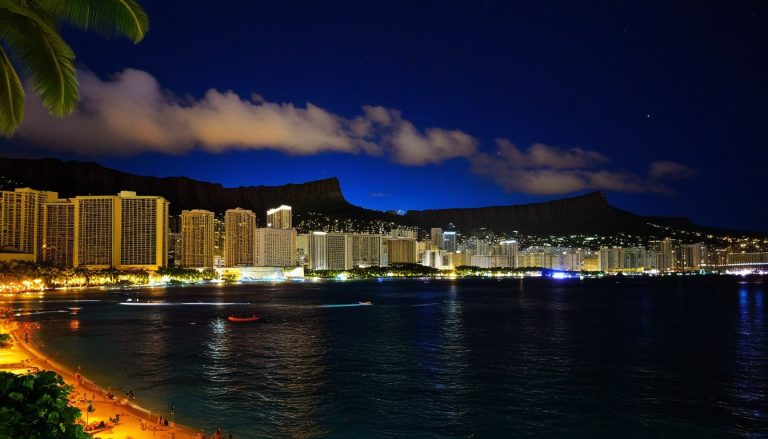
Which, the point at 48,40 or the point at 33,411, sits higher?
the point at 48,40

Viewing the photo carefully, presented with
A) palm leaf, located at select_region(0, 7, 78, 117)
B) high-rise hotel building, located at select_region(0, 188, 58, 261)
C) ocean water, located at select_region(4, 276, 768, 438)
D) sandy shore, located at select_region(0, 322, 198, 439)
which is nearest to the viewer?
palm leaf, located at select_region(0, 7, 78, 117)

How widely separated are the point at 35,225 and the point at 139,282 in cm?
4593

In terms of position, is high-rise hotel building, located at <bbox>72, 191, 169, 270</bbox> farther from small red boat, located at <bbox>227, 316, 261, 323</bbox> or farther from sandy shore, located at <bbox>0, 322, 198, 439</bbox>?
sandy shore, located at <bbox>0, 322, 198, 439</bbox>

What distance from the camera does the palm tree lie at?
9.10 metres

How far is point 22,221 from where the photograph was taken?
181m

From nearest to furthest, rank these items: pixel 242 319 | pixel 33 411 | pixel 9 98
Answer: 1. pixel 33 411
2. pixel 9 98
3. pixel 242 319

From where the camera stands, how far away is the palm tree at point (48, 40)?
910cm

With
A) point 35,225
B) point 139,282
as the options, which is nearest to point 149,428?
point 139,282

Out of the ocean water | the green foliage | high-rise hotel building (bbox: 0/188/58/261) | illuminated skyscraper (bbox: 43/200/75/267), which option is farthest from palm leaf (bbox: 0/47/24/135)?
illuminated skyscraper (bbox: 43/200/75/267)

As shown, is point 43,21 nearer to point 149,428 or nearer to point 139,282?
point 149,428

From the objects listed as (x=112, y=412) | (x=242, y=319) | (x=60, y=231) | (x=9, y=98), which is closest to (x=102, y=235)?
(x=60, y=231)

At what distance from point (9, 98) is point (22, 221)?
199 m

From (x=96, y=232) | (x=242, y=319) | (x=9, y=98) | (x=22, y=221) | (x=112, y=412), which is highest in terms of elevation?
(x=22, y=221)

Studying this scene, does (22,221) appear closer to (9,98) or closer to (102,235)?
(102,235)
